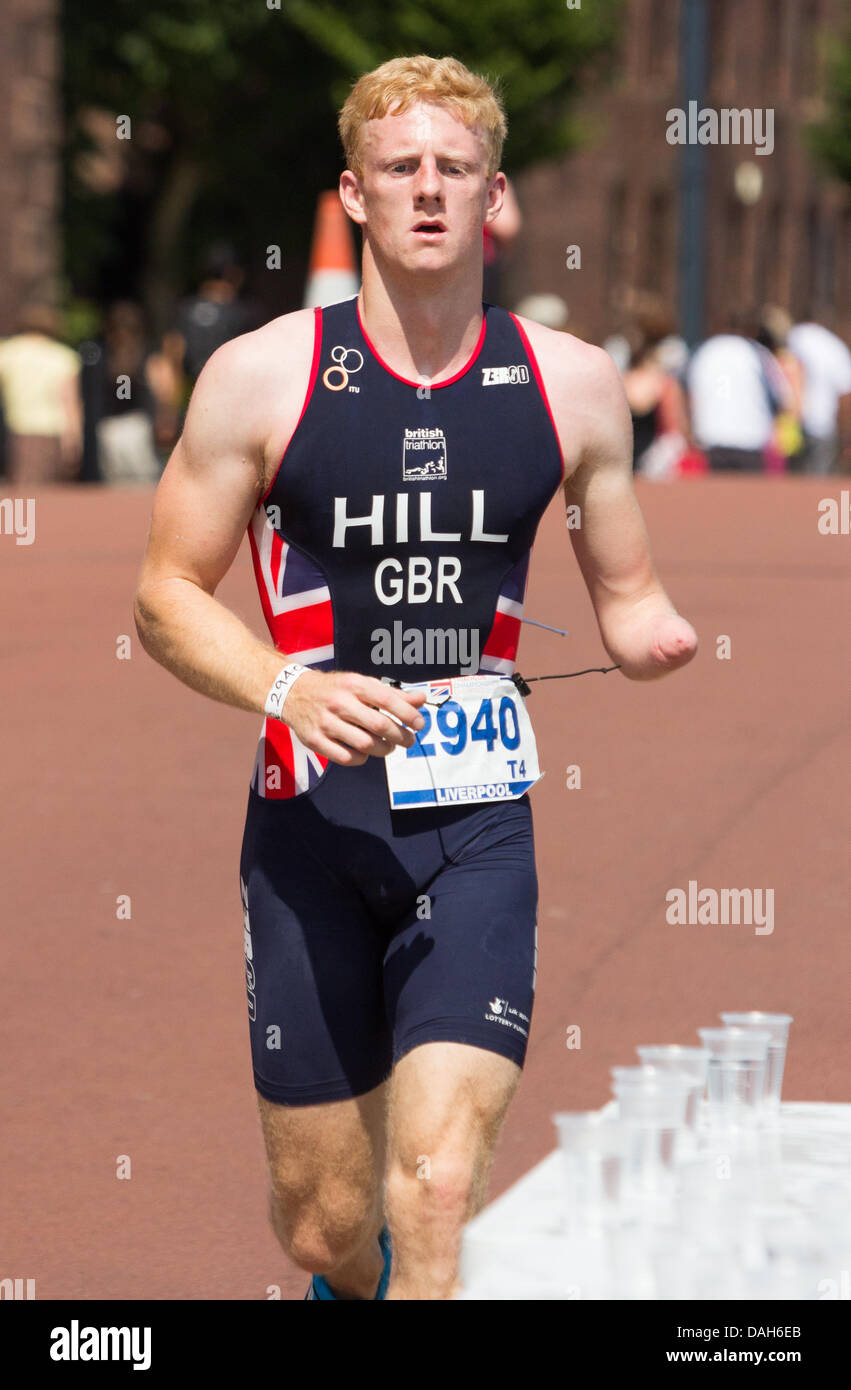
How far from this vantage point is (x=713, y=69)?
4706cm

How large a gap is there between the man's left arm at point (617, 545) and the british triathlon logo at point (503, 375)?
102 millimetres

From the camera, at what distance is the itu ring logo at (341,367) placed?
373 centimetres

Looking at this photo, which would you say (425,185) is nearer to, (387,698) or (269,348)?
(269,348)

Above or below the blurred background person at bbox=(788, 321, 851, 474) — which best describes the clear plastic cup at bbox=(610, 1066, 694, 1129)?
below

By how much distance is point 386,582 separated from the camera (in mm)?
3748

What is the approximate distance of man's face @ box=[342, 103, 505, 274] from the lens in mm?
3684

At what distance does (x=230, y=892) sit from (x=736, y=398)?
9.78 m

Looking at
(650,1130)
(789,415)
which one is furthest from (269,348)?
(789,415)

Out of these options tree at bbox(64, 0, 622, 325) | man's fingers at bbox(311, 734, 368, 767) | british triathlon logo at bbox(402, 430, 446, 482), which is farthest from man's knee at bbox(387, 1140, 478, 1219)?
tree at bbox(64, 0, 622, 325)

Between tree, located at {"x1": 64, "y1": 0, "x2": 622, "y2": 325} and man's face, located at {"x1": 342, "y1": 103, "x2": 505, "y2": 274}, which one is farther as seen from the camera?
tree, located at {"x1": 64, "y1": 0, "x2": 622, "y2": 325}

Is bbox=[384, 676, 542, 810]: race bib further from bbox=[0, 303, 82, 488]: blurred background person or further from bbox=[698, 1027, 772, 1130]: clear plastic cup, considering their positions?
bbox=[0, 303, 82, 488]: blurred background person

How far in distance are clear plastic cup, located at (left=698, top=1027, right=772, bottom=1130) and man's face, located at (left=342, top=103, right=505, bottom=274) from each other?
4.08 feet

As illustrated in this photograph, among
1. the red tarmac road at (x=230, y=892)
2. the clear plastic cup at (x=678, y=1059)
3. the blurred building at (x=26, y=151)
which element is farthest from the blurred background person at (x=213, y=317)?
the clear plastic cup at (x=678, y=1059)

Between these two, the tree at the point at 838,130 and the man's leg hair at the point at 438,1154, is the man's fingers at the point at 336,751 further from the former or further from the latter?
the tree at the point at 838,130
